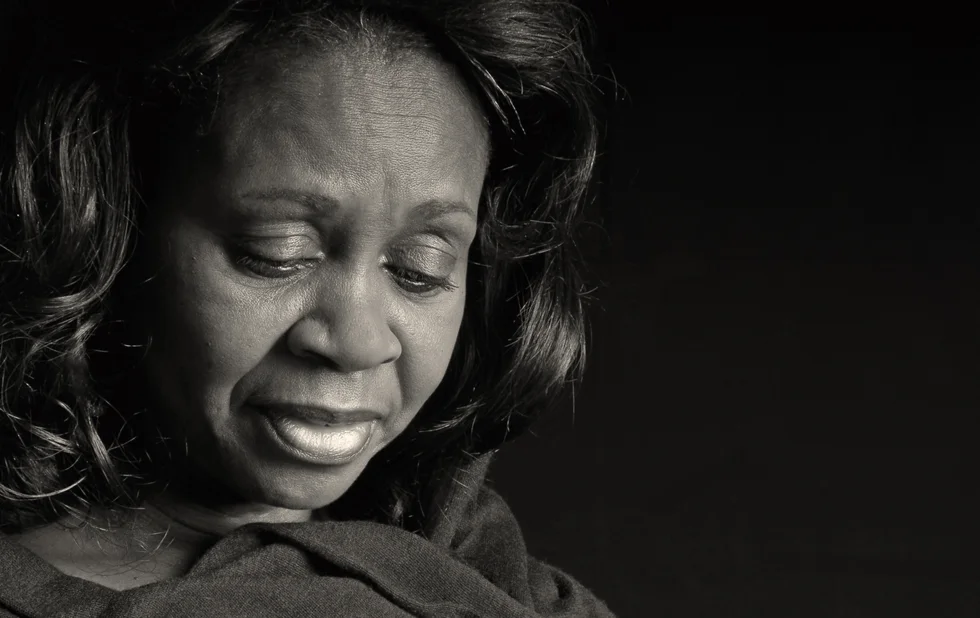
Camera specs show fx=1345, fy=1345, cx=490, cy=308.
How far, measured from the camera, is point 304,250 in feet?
3.39

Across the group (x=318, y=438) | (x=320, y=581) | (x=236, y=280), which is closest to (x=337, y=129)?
(x=236, y=280)

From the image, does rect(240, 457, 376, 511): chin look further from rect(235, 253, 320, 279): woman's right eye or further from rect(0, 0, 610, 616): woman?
rect(235, 253, 320, 279): woman's right eye

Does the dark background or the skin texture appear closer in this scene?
the skin texture

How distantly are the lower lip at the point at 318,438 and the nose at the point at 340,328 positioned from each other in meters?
0.06

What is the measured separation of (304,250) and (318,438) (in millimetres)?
159

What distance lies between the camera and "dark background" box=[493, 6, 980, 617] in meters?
1.86

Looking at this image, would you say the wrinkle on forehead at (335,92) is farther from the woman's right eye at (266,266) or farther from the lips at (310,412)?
the lips at (310,412)

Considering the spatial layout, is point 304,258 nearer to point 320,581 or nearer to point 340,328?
point 340,328

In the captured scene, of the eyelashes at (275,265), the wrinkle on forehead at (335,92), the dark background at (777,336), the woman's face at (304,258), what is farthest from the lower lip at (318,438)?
the dark background at (777,336)

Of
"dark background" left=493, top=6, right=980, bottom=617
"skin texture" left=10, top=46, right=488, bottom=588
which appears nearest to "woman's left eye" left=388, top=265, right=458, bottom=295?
"skin texture" left=10, top=46, right=488, bottom=588

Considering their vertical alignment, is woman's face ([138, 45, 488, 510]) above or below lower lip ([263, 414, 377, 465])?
above

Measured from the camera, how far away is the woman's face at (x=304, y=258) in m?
1.03

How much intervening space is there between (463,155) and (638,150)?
33.5 inches

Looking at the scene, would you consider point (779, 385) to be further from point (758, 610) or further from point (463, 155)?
point (463, 155)
